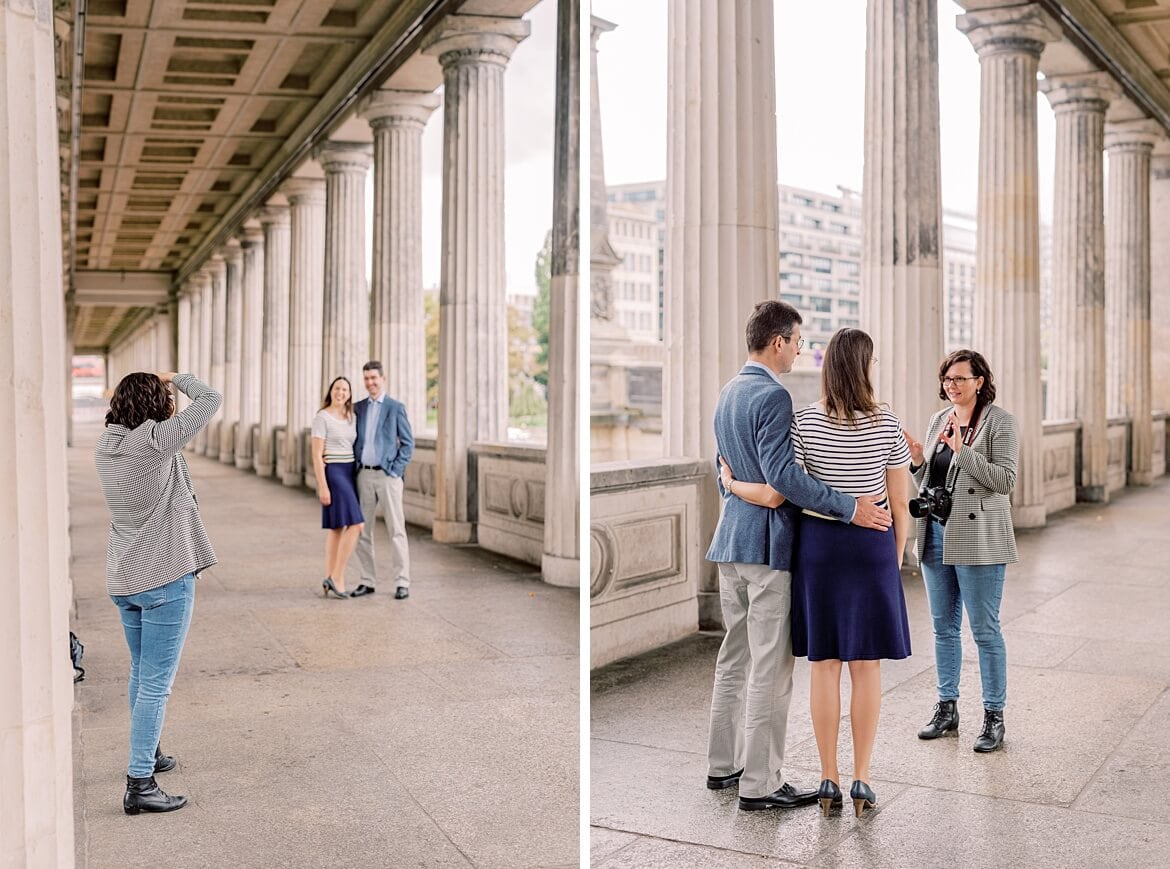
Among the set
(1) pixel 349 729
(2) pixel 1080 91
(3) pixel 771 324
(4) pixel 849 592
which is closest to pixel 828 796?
(4) pixel 849 592

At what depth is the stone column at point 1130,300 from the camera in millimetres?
12570

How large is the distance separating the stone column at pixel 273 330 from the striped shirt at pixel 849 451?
2139 centimetres

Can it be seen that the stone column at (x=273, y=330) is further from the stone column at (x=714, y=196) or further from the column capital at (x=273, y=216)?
the stone column at (x=714, y=196)

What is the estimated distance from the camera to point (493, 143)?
12688 mm

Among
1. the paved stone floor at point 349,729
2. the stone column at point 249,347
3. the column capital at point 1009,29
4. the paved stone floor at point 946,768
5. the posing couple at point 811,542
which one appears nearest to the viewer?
the paved stone floor at point 946,768

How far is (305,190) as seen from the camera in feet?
71.1

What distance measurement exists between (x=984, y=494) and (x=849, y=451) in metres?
1.14

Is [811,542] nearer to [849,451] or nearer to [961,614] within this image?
[849,451]

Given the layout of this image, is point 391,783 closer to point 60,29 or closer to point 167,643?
point 167,643

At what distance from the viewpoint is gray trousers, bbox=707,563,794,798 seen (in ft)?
13.9

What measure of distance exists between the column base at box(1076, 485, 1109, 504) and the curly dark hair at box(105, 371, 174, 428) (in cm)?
959

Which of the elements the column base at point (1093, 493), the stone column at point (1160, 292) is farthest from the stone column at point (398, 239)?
the stone column at point (1160, 292)

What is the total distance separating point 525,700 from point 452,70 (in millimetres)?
8217

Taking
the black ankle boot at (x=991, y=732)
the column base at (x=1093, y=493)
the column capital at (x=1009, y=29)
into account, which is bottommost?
the black ankle boot at (x=991, y=732)
